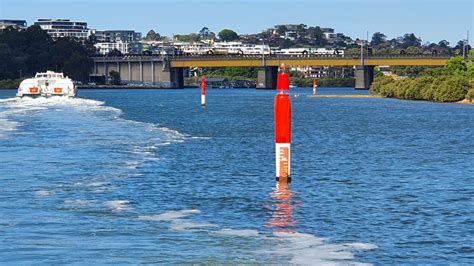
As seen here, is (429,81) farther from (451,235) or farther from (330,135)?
(451,235)

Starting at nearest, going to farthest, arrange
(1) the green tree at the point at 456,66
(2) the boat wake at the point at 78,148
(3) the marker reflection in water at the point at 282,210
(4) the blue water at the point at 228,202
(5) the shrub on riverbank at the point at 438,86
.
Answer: (4) the blue water at the point at 228,202 → (3) the marker reflection in water at the point at 282,210 → (2) the boat wake at the point at 78,148 → (5) the shrub on riverbank at the point at 438,86 → (1) the green tree at the point at 456,66

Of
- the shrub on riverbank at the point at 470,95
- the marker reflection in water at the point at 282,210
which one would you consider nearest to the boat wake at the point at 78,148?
the marker reflection in water at the point at 282,210

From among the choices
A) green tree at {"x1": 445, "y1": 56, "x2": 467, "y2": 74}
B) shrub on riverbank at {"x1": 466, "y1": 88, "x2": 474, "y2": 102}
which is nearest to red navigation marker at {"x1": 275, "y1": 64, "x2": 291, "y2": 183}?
shrub on riverbank at {"x1": 466, "y1": 88, "x2": 474, "y2": 102}

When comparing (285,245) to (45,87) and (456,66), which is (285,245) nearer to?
(45,87)

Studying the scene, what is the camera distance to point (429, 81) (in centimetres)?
15088

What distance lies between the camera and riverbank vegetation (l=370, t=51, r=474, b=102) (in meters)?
134

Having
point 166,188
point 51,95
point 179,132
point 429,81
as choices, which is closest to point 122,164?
point 166,188

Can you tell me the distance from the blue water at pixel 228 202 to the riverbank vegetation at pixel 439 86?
7979 centimetres

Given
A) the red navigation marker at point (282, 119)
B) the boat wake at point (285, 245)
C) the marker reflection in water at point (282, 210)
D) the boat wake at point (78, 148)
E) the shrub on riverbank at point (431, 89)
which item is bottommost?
the shrub on riverbank at point (431, 89)

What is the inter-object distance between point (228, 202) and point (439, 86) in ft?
377

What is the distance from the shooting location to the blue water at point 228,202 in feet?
70.3

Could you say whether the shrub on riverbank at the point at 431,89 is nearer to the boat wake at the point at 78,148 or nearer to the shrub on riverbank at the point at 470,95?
the shrub on riverbank at the point at 470,95

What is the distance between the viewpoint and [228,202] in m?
29.0

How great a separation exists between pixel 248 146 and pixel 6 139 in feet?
36.0
